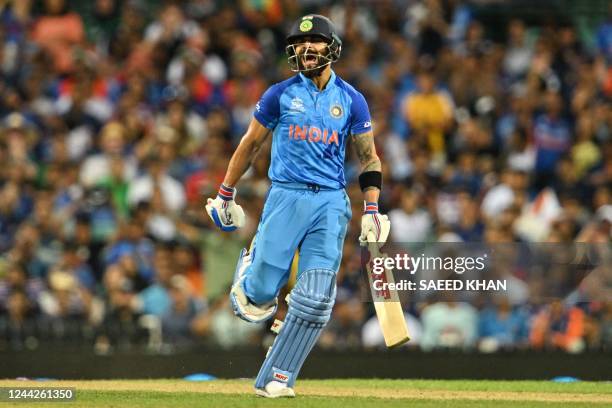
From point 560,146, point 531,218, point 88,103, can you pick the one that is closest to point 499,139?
point 560,146

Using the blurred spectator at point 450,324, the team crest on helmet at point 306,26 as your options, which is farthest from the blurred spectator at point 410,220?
the team crest on helmet at point 306,26

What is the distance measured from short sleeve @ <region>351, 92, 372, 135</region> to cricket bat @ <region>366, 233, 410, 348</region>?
0.68m

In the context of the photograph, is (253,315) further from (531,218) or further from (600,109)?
(600,109)

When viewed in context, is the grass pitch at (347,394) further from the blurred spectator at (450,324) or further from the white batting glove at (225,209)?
the white batting glove at (225,209)

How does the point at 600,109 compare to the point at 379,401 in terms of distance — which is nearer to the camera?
the point at 379,401

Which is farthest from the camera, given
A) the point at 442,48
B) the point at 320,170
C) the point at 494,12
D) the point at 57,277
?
the point at 494,12

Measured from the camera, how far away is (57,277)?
1356cm

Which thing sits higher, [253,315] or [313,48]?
[313,48]

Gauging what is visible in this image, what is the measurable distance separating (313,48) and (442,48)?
8193 mm

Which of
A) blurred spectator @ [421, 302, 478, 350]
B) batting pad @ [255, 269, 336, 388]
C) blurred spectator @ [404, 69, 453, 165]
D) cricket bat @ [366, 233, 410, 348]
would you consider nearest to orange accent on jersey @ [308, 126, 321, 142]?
cricket bat @ [366, 233, 410, 348]

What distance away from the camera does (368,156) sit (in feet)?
31.3

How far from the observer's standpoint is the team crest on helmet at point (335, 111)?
367 inches

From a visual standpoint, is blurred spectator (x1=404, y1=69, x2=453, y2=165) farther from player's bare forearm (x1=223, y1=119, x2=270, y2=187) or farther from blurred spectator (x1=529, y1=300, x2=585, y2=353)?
player's bare forearm (x1=223, y1=119, x2=270, y2=187)

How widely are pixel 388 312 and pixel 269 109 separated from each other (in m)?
1.51
